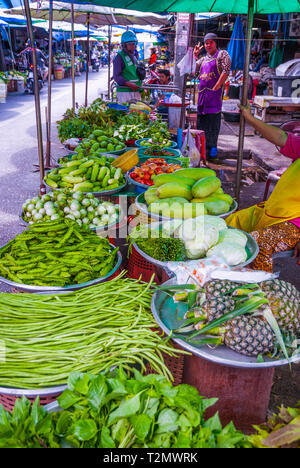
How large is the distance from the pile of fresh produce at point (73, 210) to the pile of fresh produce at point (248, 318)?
140 cm

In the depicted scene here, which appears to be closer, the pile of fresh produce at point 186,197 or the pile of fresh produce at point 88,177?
the pile of fresh produce at point 186,197

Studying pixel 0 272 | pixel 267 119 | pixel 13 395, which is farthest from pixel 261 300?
pixel 267 119

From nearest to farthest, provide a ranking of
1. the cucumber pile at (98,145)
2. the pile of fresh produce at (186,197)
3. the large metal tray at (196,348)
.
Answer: the large metal tray at (196,348)
the pile of fresh produce at (186,197)
the cucumber pile at (98,145)

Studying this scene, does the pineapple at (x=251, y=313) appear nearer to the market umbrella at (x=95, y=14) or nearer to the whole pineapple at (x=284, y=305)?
the whole pineapple at (x=284, y=305)

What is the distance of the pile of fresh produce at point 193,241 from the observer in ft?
7.07

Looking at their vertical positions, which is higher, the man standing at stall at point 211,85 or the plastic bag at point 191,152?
the man standing at stall at point 211,85

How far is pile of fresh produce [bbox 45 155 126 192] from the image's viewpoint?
3.54 metres

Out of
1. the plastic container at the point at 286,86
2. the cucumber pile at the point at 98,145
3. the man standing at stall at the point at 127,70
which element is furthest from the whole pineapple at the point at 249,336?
the plastic container at the point at 286,86

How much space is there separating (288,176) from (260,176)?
15.6ft

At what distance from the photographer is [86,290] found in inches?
81.5

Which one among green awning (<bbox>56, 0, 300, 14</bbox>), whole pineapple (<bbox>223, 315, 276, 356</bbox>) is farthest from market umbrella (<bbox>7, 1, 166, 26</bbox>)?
whole pineapple (<bbox>223, 315, 276, 356</bbox>)

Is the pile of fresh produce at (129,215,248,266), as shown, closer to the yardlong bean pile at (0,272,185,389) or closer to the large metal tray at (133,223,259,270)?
the large metal tray at (133,223,259,270)

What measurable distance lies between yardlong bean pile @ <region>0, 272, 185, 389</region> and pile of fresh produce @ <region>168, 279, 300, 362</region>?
0.20m
